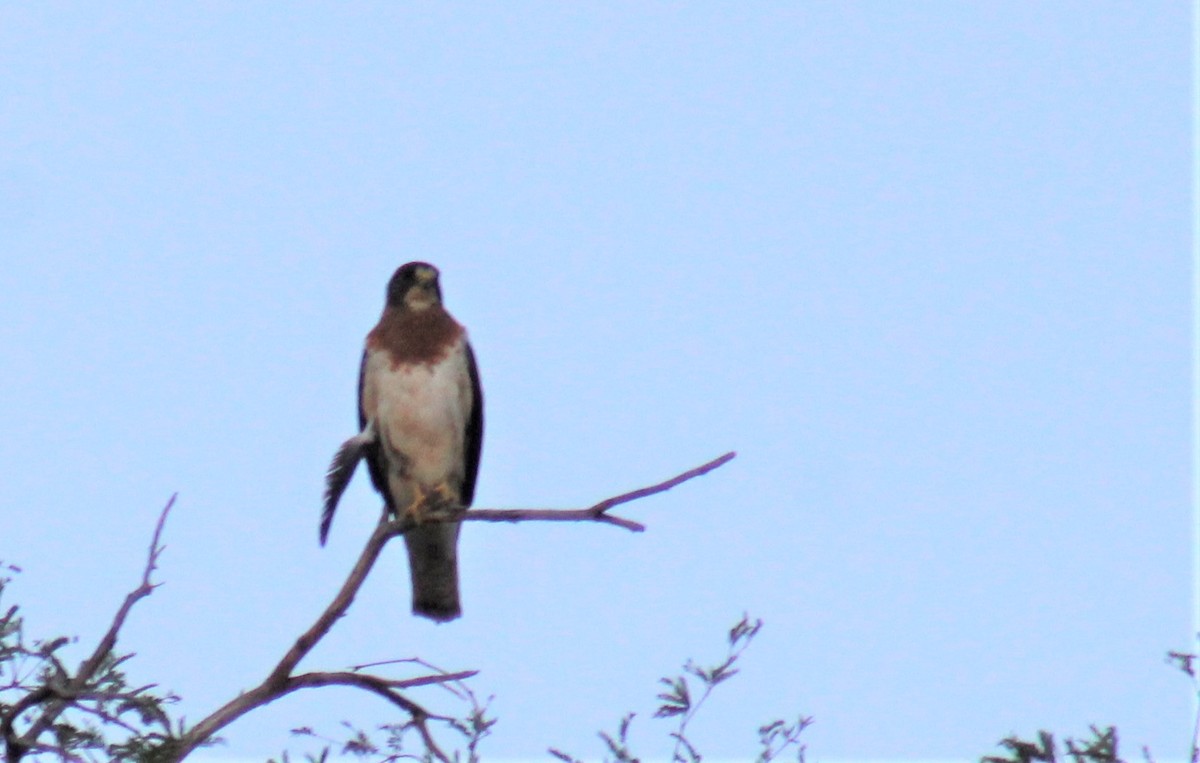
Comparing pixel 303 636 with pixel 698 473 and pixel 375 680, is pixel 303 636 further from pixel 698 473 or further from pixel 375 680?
pixel 698 473

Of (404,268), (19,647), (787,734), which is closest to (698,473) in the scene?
(787,734)

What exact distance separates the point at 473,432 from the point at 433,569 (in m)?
0.66

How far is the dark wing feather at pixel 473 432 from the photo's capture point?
7793 mm

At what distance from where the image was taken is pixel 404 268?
8086 millimetres

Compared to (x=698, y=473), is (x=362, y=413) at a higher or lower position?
higher

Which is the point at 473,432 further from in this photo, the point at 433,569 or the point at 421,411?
the point at 433,569

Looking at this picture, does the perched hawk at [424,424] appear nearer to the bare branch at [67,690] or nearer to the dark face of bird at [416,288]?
the dark face of bird at [416,288]

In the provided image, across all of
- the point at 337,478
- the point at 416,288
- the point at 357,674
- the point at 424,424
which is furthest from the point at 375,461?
the point at 357,674

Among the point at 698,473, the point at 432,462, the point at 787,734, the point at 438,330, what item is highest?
the point at 438,330

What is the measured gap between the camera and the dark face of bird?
26.1 ft

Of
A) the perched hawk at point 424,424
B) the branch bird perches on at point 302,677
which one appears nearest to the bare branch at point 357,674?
the branch bird perches on at point 302,677

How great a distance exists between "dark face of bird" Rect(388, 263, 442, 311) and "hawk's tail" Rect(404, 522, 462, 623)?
108 cm

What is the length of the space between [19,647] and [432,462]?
3.04 meters

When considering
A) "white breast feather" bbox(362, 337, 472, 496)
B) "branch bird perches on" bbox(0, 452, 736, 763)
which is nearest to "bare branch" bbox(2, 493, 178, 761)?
"branch bird perches on" bbox(0, 452, 736, 763)
